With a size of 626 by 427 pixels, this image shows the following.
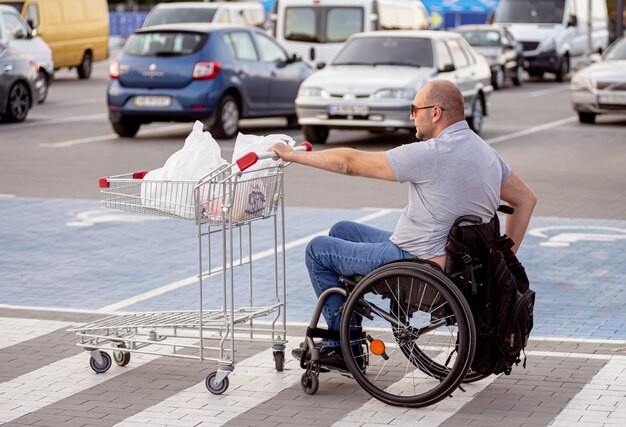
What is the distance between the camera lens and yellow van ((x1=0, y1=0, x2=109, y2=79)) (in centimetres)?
3328

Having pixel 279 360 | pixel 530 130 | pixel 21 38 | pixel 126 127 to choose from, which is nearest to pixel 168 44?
pixel 126 127

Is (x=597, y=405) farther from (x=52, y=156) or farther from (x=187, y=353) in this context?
(x=52, y=156)

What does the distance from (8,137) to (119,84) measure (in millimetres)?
2005

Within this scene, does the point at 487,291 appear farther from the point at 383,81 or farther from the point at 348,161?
the point at 383,81

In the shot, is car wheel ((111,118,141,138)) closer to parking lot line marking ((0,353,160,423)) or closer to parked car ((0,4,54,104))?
parked car ((0,4,54,104))

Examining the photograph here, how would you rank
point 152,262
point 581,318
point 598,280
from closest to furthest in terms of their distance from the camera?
point 581,318 < point 598,280 < point 152,262

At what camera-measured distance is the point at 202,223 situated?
6727 mm

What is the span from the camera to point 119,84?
2042 centimetres

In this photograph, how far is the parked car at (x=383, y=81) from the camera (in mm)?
19000

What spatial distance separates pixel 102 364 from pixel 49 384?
348mm

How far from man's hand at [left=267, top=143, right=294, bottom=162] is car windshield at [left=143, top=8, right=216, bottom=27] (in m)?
22.9

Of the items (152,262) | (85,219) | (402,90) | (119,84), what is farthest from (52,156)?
(152,262)

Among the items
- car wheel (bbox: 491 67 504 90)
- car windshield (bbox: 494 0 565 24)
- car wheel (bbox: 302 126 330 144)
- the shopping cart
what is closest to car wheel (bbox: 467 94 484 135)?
car wheel (bbox: 302 126 330 144)

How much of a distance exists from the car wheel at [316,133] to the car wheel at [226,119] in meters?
1.17
